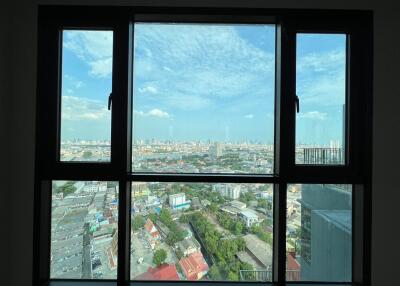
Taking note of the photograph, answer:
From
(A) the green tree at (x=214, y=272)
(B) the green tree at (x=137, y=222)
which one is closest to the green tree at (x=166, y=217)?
(B) the green tree at (x=137, y=222)

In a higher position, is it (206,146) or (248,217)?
(206,146)

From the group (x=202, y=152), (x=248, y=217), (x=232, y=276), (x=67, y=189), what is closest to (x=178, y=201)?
(x=202, y=152)

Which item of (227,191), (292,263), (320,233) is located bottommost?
(292,263)

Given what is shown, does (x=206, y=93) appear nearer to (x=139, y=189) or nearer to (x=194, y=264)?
(x=139, y=189)

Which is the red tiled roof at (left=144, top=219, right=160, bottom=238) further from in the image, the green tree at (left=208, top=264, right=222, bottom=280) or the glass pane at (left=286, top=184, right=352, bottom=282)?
the glass pane at (left=286, top=184, right=352, bottom=282)

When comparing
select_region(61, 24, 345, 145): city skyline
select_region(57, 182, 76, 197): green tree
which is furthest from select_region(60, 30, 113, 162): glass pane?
select_region(57, 182, 76, 197): green tree
